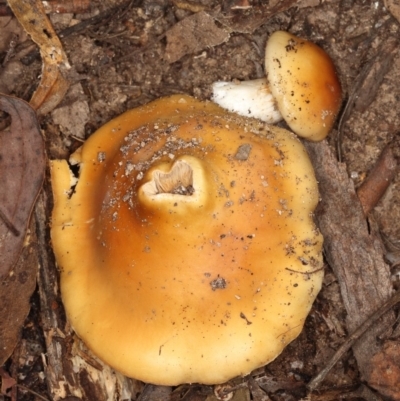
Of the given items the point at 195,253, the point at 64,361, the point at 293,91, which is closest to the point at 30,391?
the point at 64,361

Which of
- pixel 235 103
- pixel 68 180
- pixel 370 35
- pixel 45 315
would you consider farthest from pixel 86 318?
pixel 370 35

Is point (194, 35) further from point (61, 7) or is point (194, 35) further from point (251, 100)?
point (61, 7)

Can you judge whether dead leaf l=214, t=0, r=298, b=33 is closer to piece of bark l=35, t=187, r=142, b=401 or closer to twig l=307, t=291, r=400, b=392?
piece of bark l=35, t=187, r=142, b=401

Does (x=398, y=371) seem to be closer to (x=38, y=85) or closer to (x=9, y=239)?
(x=9, y=239)

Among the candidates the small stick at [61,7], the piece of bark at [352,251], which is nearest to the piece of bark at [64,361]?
the small stick at [61,7]

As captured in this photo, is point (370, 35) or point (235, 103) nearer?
point (235, 103)

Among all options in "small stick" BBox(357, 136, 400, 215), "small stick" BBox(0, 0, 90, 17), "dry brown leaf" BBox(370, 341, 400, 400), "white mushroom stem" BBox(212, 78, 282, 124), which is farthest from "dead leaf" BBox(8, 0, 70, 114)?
"dry brown leaf" BBox(370, 341, 400, 400)

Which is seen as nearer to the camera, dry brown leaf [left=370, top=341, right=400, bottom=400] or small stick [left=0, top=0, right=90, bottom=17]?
dry brown leaf [left=370, top=341, right=400, bottom=400]
